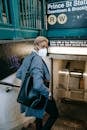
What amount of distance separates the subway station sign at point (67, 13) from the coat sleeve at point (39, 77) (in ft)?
4.71

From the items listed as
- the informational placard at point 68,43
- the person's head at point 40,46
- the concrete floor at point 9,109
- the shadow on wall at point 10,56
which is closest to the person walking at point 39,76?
the person's head at point 40,46

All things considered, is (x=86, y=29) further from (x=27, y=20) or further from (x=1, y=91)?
(x=1, y=91)

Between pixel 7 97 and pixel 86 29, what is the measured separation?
1897 mm

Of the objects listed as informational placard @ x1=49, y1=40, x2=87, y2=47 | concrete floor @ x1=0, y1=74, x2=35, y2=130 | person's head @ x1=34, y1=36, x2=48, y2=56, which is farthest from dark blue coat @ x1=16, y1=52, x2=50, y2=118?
informational placard @ x1=49, y1=40, x2=87, y2=47

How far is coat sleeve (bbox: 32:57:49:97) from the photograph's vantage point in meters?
1.93

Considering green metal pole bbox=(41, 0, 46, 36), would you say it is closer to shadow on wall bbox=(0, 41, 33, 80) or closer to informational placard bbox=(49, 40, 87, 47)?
informational placard bbox=(49, 40, 87, 47)

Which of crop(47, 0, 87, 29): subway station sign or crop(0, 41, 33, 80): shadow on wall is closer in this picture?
crop(0, 41, 33, 80): shadow on wall

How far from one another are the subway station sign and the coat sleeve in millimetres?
1435

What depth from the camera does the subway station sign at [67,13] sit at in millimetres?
2977

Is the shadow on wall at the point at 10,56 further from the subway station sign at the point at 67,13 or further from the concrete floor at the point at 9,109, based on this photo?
the subway station sign at the point at 67,13

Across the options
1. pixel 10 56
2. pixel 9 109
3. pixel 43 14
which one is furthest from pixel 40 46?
pixel 43 14

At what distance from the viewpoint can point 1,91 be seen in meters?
2.37

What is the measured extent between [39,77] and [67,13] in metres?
1.70

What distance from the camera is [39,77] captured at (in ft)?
6.39
